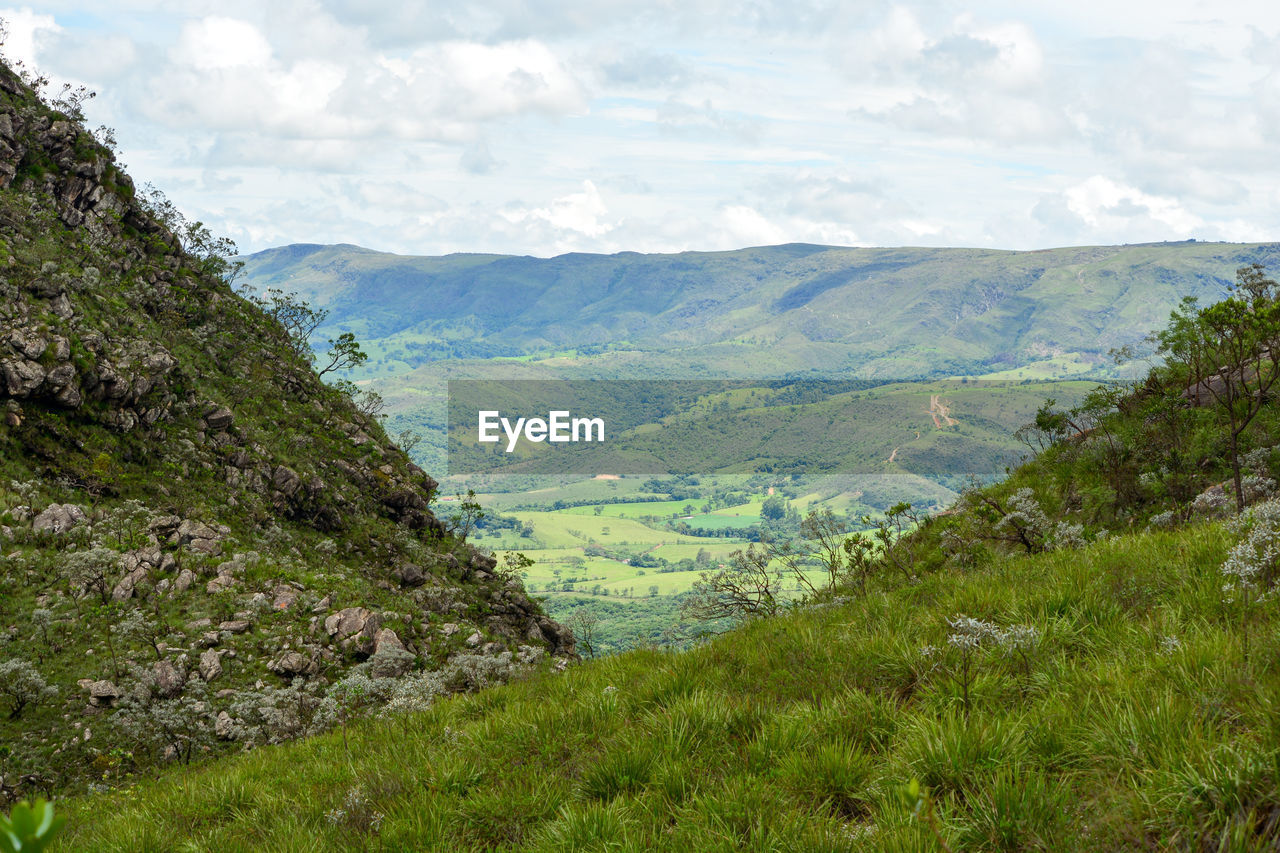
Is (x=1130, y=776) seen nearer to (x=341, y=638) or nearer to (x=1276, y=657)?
(x=1276, y=657)

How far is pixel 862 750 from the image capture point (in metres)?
5.76

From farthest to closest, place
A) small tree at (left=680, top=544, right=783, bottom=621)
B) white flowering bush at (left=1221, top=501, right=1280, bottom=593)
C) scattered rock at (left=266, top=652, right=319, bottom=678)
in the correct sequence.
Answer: scattered rock at (left=266, top=652, right=319, bottom=678)
small tree at (left=680, top=544, right=783, bottom=621)
white flowering bush at (left=1221, top=501, right=1280, bottom=593)

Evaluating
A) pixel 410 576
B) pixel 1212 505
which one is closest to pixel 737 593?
pixel 1212 505

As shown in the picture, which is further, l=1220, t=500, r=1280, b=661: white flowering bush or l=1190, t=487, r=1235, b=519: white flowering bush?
l=1190, t=487, r=1235, b=519: white flowering bush

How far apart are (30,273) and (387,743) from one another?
101ft

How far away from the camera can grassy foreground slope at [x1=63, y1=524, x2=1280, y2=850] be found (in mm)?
4371

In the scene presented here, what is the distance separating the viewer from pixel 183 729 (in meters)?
18.1

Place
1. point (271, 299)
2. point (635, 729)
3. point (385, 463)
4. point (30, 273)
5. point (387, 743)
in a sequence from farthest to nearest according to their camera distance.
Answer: point (271, 299), point (385, 463), point (30, 273), point (387, 743), point (635, 729)

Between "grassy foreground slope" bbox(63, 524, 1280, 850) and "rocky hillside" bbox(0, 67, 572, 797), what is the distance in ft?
11.2

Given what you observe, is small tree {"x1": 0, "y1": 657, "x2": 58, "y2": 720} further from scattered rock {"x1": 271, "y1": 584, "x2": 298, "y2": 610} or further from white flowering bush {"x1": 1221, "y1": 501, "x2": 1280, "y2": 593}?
white flowering bush {"x1": 1221, "y1": 501, "x2": 1280, "y2": 593}

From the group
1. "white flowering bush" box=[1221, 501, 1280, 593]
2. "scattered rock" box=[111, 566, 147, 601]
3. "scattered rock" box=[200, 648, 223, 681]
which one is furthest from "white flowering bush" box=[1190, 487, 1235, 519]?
"scattered rock" box=[111, 566, 147, 601]

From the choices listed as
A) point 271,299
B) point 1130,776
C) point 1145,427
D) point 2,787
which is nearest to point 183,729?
point 2,787

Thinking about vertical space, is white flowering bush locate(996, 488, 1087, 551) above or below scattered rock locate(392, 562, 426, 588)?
above

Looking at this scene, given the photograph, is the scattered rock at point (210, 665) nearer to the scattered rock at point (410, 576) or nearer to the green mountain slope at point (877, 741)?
the green mountain slope at point (877, 741)
